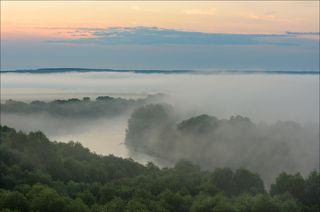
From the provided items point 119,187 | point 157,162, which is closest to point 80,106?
point 157,162

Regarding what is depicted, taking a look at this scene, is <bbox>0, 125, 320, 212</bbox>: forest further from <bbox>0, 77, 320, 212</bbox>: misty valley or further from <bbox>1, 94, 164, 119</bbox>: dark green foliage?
<bbox>1, 94, 164, 119</bbox>: dark green foliage

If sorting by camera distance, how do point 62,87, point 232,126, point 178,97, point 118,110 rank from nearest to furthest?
point 232,126
point 178,97
point 118,110
point 62,87

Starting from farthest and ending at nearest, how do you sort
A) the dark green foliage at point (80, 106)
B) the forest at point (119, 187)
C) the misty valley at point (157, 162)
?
the dark green foliage at point (80, 106) → the misty valley at point (157, 162) → the forest at point (119, 187)

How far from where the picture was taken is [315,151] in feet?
178

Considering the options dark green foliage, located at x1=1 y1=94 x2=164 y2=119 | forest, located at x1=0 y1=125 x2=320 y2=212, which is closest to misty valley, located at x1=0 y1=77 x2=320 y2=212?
forest, located at x1=0 y1=125 x2=320 y2=212

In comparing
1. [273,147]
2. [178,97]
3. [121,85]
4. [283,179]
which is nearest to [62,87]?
[121,85]

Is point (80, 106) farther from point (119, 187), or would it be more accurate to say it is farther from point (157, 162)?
point (119, 187)

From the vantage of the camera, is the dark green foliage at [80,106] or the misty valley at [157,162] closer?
the misty valley at [157,162]

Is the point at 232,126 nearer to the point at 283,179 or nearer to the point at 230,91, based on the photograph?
the point at 283,179

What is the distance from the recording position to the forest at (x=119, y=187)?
23.5 m

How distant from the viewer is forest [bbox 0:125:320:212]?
2353 centimetres

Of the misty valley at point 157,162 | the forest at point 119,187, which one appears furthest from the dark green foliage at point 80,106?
the forest at point 119,187

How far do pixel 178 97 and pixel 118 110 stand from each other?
21212mm

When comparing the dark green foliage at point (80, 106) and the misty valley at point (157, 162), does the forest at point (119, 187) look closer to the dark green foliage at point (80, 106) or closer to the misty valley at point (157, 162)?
the misty valley at point (157, 162)
